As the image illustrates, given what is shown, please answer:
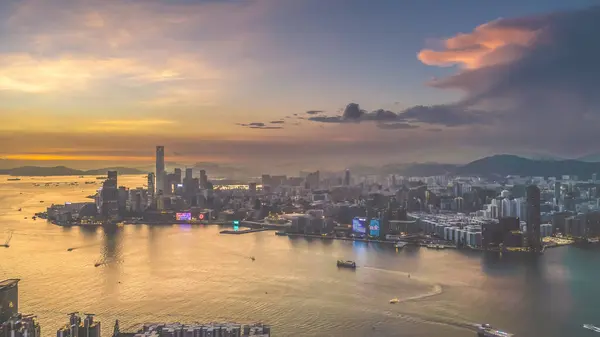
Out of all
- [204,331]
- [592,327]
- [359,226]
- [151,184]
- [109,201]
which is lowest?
[592,327]

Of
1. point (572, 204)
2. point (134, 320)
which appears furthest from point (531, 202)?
point (134, 320)

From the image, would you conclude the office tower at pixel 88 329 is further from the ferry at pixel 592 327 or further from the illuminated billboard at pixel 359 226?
the illuminated billboard at pixel 359 226

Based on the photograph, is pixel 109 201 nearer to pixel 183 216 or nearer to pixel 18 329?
pixel 183 216

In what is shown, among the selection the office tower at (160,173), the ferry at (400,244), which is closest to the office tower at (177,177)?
the office tower at (160,173)

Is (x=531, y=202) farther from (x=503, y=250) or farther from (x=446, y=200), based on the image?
(x=446, y=200)

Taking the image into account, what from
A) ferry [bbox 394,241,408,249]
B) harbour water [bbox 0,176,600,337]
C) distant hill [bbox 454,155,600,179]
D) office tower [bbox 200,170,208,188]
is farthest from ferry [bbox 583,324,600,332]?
office tower [bbox 200,170,208,188]

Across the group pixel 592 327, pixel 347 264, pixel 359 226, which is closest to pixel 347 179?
pixel 359 226
